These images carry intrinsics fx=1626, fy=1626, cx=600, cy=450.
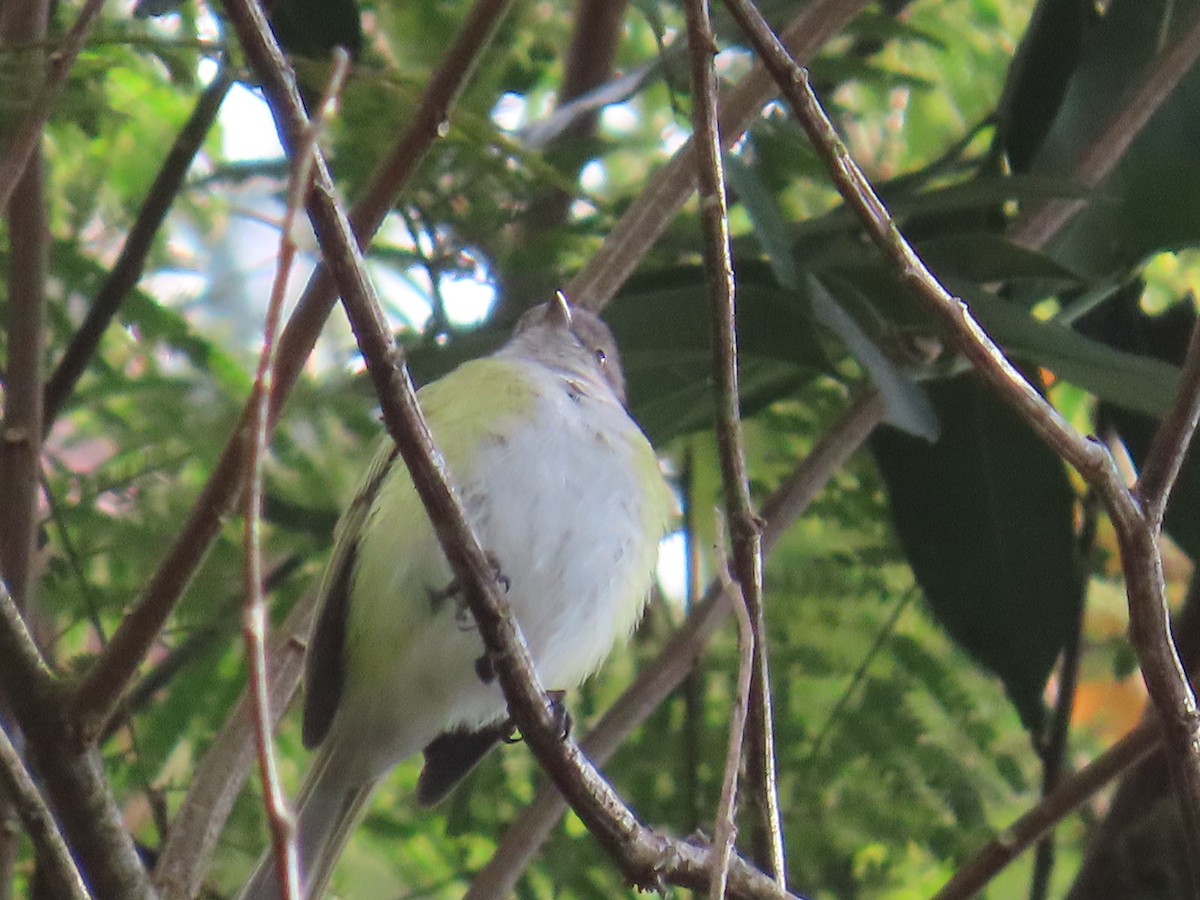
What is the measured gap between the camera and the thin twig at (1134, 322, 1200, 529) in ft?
6.07

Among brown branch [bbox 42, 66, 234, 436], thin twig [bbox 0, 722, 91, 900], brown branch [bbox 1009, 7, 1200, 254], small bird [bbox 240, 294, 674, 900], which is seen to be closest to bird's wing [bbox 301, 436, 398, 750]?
small bird [bbox 240, 294, 674, 900]

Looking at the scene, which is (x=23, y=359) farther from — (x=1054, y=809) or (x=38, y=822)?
(x=1054, y=809)

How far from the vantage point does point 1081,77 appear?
370cm

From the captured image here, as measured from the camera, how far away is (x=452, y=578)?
310cm

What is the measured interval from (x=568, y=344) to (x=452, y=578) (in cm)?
82

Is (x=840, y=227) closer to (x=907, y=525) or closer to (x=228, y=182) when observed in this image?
(x=907, y=525)

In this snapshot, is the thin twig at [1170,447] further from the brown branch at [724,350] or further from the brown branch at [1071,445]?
the brown branch at [724,350]

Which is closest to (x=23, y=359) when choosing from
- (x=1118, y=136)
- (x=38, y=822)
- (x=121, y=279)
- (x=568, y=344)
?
(x=121, y=279)

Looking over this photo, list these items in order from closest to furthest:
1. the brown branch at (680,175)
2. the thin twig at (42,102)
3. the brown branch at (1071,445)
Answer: the brown branch at (1071,445) < the thin twig at (42,102) < the brown branch at (680,175)

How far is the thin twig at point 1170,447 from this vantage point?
1.85 m

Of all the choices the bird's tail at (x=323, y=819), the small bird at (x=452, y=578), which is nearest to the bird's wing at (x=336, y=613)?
the small bird at (x=452, y=578)

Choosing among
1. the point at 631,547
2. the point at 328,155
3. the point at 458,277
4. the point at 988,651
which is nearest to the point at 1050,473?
the point at 988,651

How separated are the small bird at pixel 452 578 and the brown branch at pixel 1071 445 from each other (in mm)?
1258

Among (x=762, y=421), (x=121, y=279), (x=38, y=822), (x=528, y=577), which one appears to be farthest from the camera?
(x=762, y=421)
